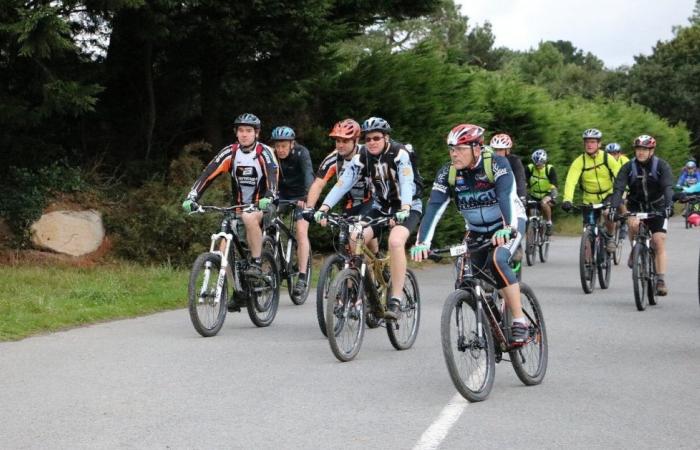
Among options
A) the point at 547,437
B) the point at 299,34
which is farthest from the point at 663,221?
the point at 547,437

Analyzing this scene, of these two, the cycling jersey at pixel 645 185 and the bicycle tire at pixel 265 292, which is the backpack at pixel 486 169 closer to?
the bicycle tire at pixel 265 292

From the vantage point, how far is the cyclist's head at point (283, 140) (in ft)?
41.8

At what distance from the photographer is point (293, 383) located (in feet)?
25.9

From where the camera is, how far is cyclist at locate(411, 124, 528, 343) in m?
7.60

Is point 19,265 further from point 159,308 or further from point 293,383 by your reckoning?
point 293,383

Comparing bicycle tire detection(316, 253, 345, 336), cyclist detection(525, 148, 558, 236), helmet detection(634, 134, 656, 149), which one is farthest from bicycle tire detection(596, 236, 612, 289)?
bicycle tire detection(316, 253, 345, 336)

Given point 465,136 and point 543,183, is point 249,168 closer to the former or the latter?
point 465,136

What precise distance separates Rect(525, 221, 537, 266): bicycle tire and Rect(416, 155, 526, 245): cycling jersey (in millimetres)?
11156

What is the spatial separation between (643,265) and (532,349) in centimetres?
508

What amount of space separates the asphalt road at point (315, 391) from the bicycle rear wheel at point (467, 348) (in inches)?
5.0

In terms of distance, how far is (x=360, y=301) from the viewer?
9.09 m

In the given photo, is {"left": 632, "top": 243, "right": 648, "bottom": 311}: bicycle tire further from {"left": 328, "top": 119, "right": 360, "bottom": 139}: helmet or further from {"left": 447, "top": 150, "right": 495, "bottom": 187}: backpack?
{"left": 447, "top": 150, "right": 495, "bottom": 187}: backpack

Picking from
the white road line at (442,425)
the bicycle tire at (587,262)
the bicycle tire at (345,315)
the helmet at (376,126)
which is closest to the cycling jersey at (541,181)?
the bicycle tire at (587,262)

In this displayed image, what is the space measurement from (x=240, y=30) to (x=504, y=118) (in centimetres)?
1169
